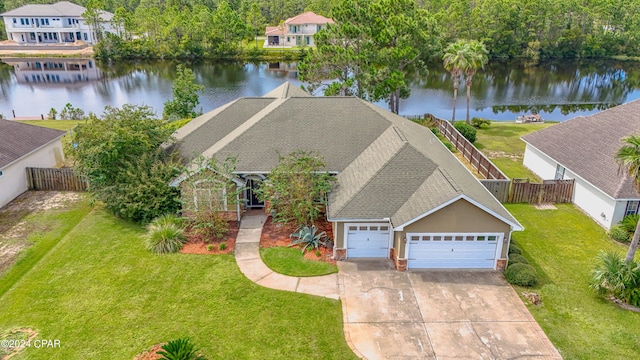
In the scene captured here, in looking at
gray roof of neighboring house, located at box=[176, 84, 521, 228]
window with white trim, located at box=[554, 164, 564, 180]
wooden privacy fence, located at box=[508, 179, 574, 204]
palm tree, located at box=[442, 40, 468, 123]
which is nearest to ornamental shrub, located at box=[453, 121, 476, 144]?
palm tree, located at box=[442, 40, 468, 123]

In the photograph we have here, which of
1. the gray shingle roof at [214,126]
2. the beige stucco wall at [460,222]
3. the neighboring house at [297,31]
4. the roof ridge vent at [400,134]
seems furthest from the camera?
the neighboring house at [297,31]

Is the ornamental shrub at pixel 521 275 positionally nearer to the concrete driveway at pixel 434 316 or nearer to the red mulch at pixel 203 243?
the concrete driveway at pixel 434 316

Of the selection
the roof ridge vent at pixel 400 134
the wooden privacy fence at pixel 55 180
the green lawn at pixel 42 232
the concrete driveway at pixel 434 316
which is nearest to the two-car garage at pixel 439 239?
the concrete driveway at pixel 434 316

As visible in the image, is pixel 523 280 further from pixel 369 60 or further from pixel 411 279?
pixel 369 60

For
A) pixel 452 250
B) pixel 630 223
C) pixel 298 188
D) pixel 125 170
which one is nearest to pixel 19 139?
pixel 125 170

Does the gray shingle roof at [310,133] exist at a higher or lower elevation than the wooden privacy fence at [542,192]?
higher

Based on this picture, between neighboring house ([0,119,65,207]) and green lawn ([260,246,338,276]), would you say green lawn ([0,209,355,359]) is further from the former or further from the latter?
neighboring house ([0,119,65,207])
